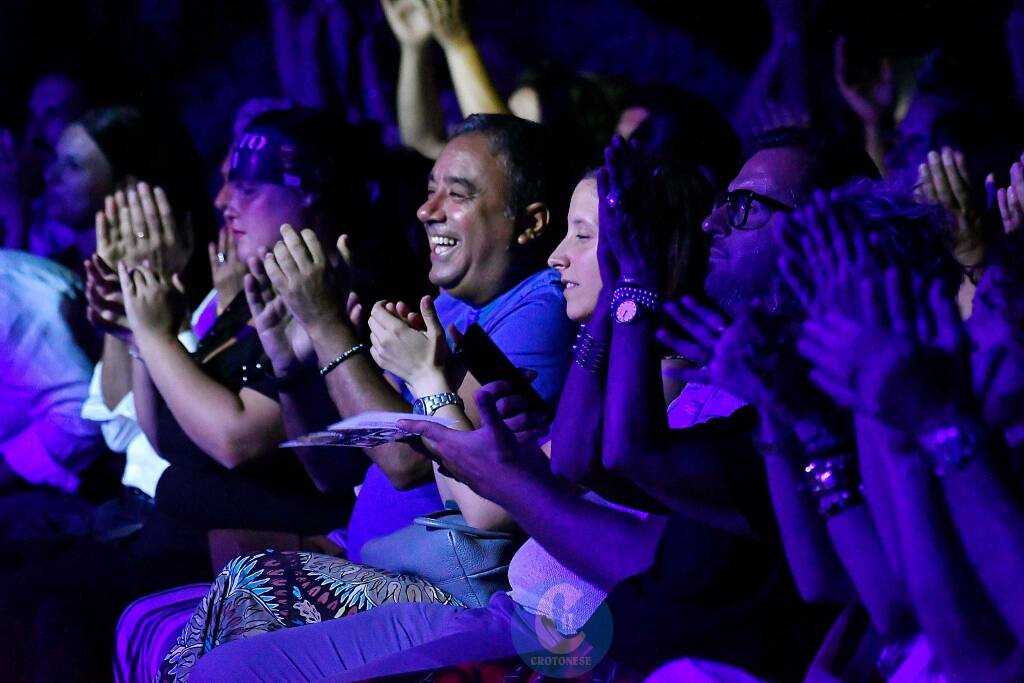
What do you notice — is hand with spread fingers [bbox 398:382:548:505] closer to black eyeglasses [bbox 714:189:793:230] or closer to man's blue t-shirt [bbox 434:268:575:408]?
man's blue t-shirt [bbox 434:268:575:408]

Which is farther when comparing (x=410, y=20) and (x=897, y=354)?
(x=410, y=20)

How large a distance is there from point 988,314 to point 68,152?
2838 millimetres

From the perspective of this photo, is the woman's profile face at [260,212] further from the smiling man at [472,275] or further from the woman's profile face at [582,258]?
the woman's profile face at [582,258]

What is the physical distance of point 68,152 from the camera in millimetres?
3439

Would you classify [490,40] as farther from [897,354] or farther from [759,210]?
[897,354]

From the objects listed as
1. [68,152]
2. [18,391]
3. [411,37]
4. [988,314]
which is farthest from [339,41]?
[988,314]

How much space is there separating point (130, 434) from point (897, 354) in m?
2.24

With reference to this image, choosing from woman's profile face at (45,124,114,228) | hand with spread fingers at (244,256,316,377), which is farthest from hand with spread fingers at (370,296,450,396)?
woman's profile face at (45,124,114,228)

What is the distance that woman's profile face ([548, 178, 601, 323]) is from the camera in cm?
183

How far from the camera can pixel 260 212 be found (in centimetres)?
275

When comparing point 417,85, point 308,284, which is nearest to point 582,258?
point 308,284

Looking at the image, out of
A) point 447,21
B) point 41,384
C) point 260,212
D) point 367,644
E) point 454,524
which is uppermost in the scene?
point 447,21

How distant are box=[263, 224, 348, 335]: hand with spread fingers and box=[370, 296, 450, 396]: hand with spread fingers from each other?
229mm

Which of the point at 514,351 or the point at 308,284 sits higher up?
the point at 308,284
